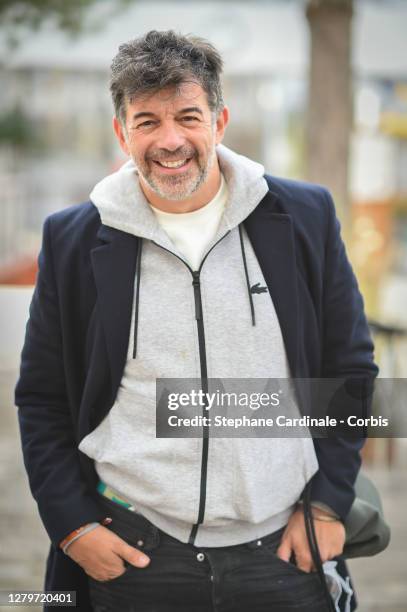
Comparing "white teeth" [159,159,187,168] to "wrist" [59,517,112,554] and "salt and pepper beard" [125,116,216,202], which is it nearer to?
"salt and pepper beard" [125,116,216,202]

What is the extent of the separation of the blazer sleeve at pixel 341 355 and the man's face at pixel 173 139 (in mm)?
345

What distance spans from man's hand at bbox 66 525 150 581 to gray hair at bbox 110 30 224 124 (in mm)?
887

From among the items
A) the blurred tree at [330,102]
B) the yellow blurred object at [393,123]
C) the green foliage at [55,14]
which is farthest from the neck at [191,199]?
the yellow blurred object at [393,123]

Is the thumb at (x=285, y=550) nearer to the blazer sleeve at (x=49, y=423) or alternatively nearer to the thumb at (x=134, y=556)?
the thumb at (x=134, y=556)

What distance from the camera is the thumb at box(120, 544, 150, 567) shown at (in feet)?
5.33

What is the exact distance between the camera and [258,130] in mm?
11477

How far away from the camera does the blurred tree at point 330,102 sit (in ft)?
15.9

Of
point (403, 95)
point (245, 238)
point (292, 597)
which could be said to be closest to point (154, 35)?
point (245, 238)

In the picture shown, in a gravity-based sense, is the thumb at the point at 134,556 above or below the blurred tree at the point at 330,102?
below

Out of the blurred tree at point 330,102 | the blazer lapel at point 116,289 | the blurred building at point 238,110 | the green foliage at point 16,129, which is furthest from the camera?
the green foliage at point 16,129

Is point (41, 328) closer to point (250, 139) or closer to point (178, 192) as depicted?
point (178, 192)

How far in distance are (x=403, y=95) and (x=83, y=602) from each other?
11.4 metres

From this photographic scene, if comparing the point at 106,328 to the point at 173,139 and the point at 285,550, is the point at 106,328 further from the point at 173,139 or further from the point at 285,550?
the point at 285,550

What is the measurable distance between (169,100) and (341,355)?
26.0 inches
